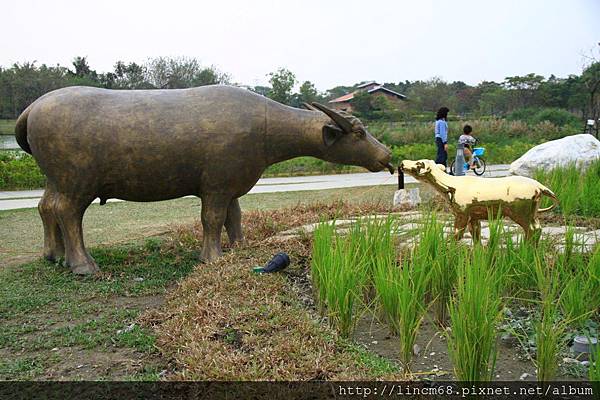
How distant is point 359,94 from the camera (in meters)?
31.0

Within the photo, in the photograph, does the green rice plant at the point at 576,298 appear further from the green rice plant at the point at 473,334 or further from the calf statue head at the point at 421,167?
the calf statue head at the point at 421,167

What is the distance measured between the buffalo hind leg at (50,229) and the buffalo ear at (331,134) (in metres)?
2.31

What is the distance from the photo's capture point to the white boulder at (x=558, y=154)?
8281 millimetres

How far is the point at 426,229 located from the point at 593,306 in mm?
929

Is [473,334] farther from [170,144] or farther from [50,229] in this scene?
[50,229]

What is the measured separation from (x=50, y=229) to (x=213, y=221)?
1.48 meters

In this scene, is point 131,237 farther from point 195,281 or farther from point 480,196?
point 480,196

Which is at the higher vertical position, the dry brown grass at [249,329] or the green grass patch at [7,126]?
the green grass patch at [7,126]

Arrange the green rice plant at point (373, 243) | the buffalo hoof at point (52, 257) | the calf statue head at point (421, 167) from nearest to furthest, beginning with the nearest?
1. the green rice plant at point (373, 243)
2. the calf statue head at point (421, 167)
3. the buffalo hoof at point (52, 257)

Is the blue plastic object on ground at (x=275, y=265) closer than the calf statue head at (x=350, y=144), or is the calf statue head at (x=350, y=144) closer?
the blue plastic object on ground at (x=275, y=265)

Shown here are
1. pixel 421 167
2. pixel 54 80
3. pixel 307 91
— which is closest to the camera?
pixel 421 167

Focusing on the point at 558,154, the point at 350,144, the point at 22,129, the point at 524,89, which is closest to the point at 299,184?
the point at 558,154

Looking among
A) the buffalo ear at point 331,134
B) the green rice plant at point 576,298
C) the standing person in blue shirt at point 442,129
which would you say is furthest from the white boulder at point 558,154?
the green rice plant at point 576,298

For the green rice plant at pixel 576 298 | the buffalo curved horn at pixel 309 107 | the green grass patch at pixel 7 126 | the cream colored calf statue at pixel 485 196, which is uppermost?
the green grass patch at pixel 7 126
